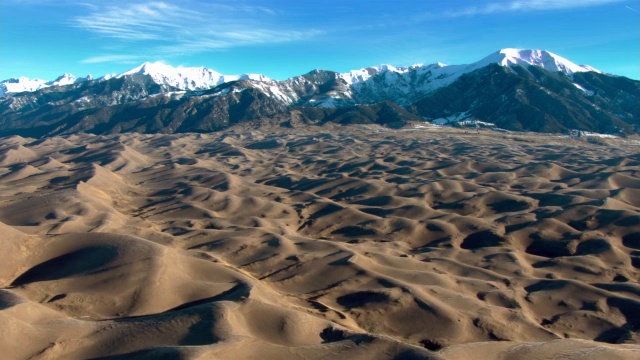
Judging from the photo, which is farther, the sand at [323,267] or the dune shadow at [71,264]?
the dune shadow at [71,264]

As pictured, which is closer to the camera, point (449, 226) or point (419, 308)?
point (419, 308)

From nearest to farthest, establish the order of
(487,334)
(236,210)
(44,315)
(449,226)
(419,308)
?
1. (44,315)
2. (487,334)
3. (419,308)
4. (449,226)
5. (236,210)

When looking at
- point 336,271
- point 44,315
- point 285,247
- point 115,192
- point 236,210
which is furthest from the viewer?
point 115,192

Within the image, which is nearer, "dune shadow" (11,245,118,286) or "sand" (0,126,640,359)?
"sand" (0,126,640,359)

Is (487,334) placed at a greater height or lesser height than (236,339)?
lesser

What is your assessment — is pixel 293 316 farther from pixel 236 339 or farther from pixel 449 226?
pixel 449 226

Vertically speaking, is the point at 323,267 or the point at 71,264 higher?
the point at 71,264

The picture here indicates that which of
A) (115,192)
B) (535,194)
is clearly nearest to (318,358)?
(535,194)

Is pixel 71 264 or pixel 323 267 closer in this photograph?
pixel 71 264
